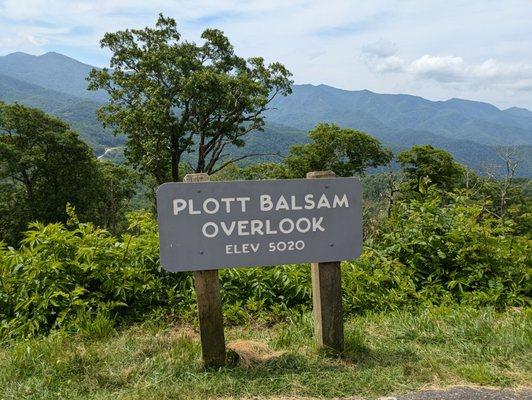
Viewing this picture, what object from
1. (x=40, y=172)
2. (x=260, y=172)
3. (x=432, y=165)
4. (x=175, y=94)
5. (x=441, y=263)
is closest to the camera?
(x=441, y=263)

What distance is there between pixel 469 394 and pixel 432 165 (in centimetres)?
3407

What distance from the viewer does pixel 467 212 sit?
5.13m

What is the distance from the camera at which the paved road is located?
254 centimetres

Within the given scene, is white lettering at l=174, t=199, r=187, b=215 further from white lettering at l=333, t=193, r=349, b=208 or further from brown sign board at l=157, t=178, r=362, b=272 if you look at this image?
white lettering at l=333, t=193, r=349, b=208

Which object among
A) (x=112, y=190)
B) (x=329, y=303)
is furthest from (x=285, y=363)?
(x=112, y=190)

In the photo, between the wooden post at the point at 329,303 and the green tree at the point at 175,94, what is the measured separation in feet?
58.2

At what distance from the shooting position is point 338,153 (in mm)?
33531

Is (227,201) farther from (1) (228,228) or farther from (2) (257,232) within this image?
(2) (257,232)

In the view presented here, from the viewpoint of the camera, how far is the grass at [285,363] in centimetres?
273

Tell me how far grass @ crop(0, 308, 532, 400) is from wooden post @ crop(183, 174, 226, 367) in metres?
0.11

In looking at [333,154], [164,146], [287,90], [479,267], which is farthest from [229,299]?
[333,154]

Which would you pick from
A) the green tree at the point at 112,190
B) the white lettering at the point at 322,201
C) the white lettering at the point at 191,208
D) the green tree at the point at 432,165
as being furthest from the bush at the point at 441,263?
the green tree at the point at 432,165

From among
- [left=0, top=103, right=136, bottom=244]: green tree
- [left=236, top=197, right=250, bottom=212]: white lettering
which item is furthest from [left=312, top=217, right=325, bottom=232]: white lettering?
[left=0, top=103, right=136, bottom=244]: green tree

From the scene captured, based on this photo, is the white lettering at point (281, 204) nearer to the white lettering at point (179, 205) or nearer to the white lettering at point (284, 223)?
the white lettering at point (284, 223)
